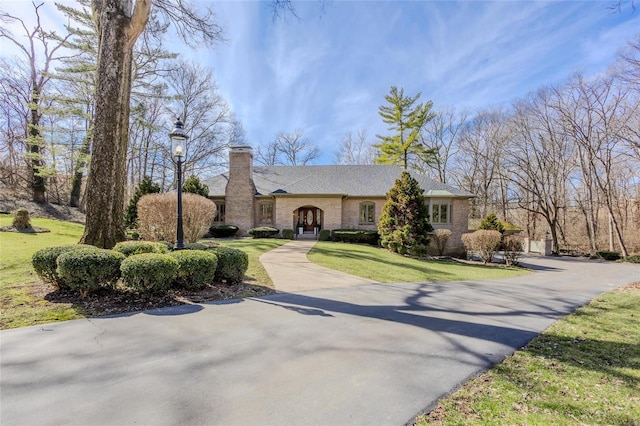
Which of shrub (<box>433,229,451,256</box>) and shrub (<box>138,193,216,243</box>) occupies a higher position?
shrub (<box>138,193,216,243</box>)

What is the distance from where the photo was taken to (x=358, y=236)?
19.7 metres

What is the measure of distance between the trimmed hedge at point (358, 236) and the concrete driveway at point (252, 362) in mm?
13794

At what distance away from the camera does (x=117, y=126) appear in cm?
762

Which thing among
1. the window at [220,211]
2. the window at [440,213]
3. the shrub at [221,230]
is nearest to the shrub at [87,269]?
the shrub at [221,230]

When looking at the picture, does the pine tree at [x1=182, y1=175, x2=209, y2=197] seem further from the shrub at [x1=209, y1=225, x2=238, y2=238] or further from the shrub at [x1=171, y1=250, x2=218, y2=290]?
the shrub at [x1=171, y1=250, x2=218, y2=290]

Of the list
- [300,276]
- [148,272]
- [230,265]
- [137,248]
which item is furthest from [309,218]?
[148,272]

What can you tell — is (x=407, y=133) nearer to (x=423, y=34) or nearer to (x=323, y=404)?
(x=423, y=34)

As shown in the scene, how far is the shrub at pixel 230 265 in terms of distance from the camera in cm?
711

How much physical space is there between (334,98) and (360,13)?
34.8 feet

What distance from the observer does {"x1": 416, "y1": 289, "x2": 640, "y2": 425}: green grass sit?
246cm

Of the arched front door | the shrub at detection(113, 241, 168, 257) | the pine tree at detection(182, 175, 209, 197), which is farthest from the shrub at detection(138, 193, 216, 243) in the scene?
the arched front door

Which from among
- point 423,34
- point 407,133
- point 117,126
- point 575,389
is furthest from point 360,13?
point 407,133

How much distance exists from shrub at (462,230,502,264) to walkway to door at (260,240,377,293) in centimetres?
1057

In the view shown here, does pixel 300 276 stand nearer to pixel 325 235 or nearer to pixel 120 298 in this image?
pixel 120 298
